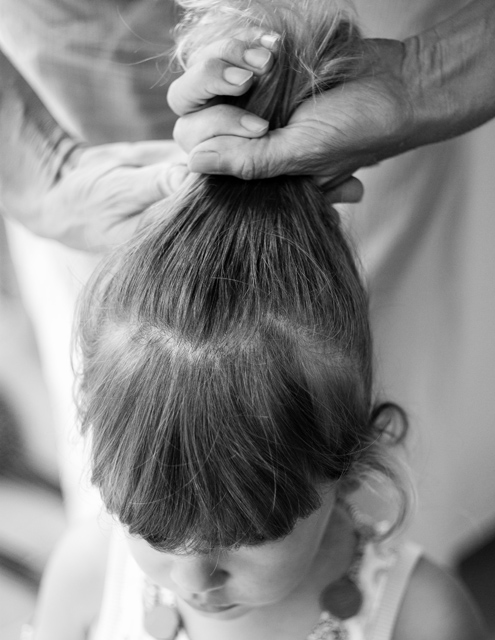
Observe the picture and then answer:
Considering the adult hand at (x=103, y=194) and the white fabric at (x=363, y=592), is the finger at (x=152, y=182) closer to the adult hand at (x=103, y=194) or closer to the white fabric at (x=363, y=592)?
the adult hand at (x=103, y=194)

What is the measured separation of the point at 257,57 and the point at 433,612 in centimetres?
71

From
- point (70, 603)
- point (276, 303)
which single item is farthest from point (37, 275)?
point (276, 303)

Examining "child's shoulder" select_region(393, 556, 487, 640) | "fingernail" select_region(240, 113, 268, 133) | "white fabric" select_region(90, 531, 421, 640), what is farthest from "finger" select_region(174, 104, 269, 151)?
"child's shoulder" select_region(393, 556, 487, 640)

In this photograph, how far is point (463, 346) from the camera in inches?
46.2

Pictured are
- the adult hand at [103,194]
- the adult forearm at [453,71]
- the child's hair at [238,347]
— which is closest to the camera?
the child's hair at [238,347]

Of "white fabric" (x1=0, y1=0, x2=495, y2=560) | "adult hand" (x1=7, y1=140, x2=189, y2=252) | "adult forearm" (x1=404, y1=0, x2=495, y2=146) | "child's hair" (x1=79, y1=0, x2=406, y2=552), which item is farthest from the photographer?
"white fabric" (x1=0, y1=0, x2=495, y2=560)

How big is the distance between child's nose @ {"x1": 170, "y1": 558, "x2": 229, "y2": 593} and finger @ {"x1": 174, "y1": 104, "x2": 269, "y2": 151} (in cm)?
40

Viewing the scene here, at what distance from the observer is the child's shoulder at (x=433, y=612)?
36.4 inches

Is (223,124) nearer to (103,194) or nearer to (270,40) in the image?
(270,40)

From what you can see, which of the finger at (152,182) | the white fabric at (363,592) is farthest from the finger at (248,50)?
the white fabric at (363,592)

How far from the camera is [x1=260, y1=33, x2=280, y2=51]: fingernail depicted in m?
0.66

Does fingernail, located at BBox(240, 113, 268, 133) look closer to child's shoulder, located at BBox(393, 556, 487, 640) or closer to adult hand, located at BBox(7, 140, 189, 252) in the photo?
adult hand, located at BBox(7, 140, 189, 252)

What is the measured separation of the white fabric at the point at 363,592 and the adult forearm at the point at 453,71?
53 cm

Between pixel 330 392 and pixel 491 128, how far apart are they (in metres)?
0.57
